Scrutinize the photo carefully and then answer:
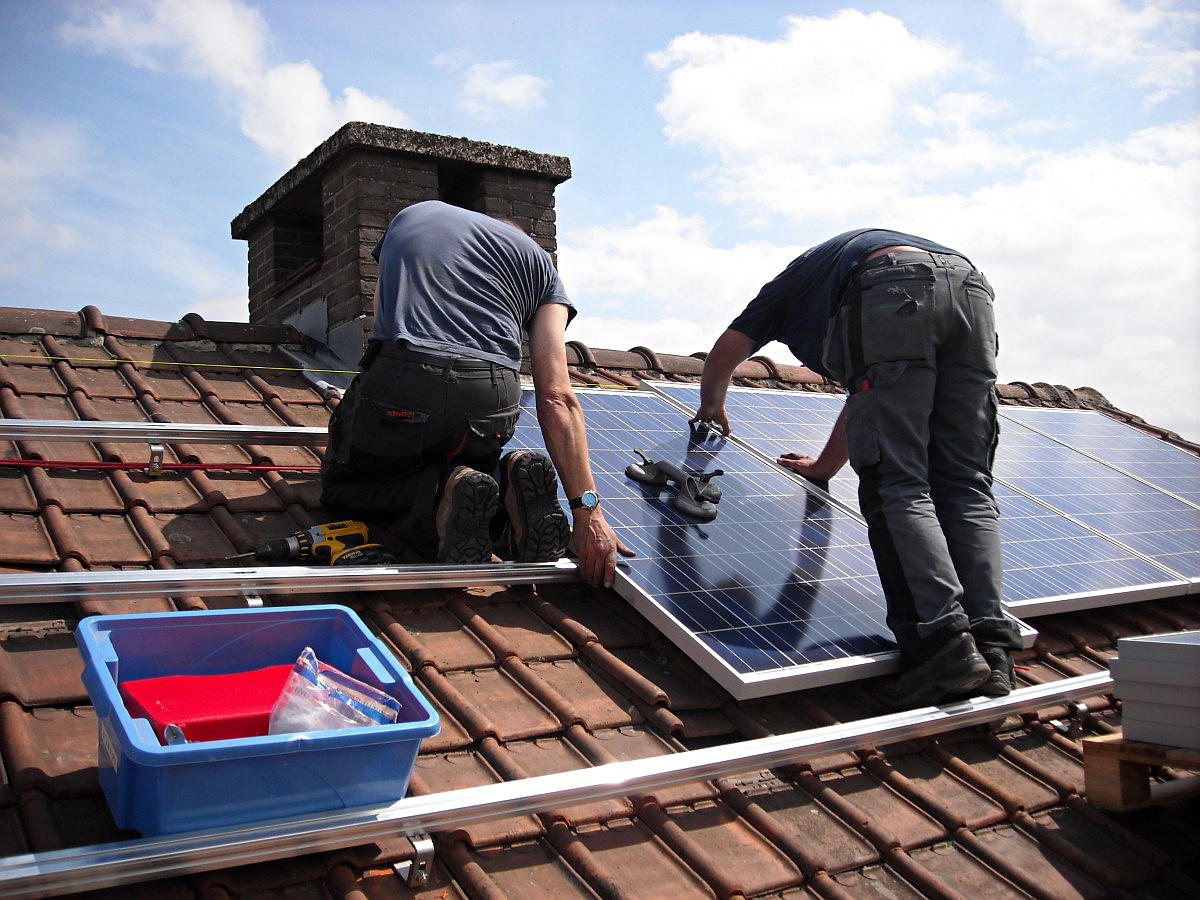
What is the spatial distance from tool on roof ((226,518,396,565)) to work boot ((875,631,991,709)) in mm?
1806

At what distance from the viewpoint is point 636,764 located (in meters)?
2.55

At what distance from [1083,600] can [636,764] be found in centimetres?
275

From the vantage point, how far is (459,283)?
398 centimetres

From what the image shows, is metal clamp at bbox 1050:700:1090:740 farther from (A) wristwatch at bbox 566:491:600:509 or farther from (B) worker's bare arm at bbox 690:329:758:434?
(B) worker's bare arm at bbox 690:329:758:434

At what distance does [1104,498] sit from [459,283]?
4.17 meters

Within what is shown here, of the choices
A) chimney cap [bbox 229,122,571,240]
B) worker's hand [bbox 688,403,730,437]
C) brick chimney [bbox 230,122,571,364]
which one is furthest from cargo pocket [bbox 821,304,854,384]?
chimney cap [bbox 229,122,571,240]

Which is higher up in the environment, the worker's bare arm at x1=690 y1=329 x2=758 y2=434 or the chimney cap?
the chimney cap

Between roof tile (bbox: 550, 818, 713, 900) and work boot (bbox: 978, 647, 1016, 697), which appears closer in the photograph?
roof tile (bbox: 550, 818, 713, 900)

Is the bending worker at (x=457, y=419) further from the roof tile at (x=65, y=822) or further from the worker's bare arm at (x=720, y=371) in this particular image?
the roof tile at (x=65, y=822)

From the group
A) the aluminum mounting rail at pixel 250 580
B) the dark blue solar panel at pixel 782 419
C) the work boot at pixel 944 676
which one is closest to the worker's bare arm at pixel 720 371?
the dark blue solar panel at pixel 782 419

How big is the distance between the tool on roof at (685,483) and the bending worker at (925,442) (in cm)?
69

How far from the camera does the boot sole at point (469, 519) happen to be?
11.6ft

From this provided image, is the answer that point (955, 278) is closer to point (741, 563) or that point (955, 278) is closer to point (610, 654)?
point (741, 563)

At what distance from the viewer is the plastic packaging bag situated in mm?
2129
